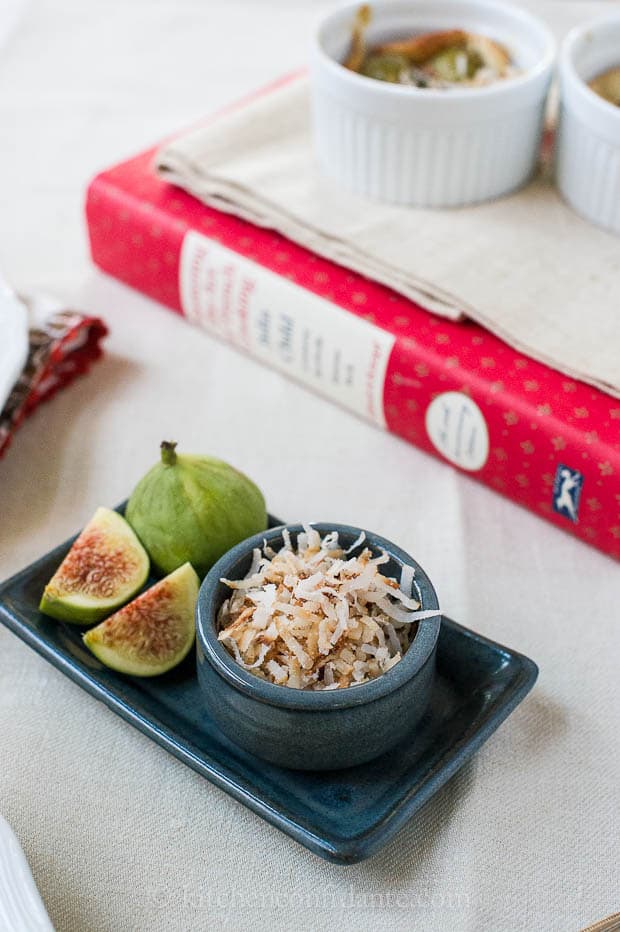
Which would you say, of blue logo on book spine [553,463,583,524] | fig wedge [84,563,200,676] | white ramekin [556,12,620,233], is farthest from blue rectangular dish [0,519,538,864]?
white ramekin [556,12,620,233]

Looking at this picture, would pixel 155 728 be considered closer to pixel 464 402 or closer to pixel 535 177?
pixel 464 402

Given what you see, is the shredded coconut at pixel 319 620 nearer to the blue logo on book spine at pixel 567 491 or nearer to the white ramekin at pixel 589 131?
the blue logo on book spine at pixel 567 491

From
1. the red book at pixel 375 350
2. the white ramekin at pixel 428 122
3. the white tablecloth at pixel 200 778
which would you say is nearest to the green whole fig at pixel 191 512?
the white tablecloth at pixel 200 778

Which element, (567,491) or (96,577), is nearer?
(96,577)

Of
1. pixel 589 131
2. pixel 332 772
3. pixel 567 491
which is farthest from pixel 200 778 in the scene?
pixel 589 131

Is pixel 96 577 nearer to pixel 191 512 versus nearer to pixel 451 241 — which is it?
pixel 191 512

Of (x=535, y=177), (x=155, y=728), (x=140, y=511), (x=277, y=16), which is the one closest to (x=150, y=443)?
(x=140, y=511)
